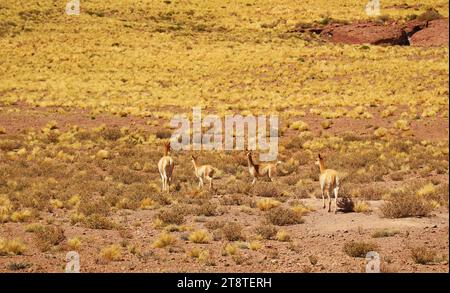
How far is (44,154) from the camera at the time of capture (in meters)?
25.6

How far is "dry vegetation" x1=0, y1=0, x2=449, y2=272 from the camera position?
450 inches

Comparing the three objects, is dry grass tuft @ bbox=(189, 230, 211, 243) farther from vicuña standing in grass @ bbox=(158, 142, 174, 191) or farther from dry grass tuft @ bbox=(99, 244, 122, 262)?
vicuña standing in grass @ bbox=(158, 142, 174, 191)

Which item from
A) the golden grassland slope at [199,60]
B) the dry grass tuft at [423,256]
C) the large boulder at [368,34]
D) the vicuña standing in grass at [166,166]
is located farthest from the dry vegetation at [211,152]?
the large boulder at [368,34]

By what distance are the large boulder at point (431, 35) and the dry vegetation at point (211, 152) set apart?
2115 mm

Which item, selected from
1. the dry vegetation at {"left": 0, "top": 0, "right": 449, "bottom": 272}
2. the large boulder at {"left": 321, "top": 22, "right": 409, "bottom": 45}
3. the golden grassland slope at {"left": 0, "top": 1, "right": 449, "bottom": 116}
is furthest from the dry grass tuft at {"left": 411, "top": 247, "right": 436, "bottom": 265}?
the large boulder at {"left": 321, "top": 22, "right": 409, "bottom": 45}

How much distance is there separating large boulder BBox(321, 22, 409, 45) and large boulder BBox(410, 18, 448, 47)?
4.33ft

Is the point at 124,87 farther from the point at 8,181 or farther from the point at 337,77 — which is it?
the point at 8,181

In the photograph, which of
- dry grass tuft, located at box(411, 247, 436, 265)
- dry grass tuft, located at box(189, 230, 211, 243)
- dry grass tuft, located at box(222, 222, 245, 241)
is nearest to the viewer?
dry grass tuft, located at box(411, 247, 436, 265)

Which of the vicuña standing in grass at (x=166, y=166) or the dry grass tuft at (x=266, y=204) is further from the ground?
the vicuña standing in grass at (x=166, y=166)

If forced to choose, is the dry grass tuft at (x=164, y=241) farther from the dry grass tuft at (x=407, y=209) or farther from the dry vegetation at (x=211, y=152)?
the dry grass tuft at (x=407, y=209)

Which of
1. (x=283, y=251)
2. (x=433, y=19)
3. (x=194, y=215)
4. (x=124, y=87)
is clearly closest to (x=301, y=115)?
(x=124, y=87)

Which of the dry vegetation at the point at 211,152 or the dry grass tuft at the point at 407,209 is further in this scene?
the dry grass tuft at the point at 407,209

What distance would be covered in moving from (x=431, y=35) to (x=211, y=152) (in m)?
46.4

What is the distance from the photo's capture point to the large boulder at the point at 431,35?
63.5 m
